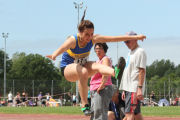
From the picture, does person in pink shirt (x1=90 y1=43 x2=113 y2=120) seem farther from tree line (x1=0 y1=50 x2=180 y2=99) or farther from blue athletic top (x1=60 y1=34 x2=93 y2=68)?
tree line (x1=0 y1=50 x2=180 y2=99)

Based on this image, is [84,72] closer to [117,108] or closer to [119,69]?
[119,69]

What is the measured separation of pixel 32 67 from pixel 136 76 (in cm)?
7936

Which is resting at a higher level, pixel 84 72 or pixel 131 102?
pixel 84 72

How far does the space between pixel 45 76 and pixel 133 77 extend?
261ft

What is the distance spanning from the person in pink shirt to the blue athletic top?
465 millimetres

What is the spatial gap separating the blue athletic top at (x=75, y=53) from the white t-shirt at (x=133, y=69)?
77 cm

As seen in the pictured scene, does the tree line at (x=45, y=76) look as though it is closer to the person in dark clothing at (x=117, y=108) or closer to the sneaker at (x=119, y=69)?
the person in dark clothing at (x=117, y=108)

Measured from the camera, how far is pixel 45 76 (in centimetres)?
8612

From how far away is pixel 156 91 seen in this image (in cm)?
4041

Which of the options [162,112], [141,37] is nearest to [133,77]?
[141,37]

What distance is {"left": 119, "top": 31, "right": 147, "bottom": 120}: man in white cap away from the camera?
7.23m

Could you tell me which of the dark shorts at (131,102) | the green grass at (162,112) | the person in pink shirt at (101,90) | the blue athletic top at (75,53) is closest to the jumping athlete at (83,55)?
the blue athletic top at (75,53)

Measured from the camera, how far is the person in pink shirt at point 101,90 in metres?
7.80

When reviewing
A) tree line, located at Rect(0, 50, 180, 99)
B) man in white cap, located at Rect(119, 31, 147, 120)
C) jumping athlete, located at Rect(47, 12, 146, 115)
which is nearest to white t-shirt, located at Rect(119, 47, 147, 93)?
man in white cap, located at Rect(119, 31, 147, 120)
